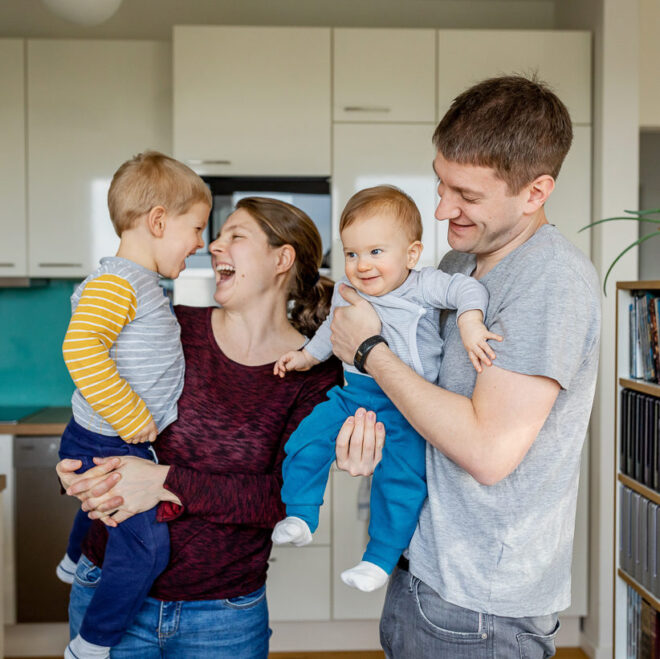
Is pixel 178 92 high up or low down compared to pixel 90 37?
down

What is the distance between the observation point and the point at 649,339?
7.20 ft

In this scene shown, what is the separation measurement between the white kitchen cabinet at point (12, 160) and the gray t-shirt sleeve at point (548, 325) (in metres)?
2.79

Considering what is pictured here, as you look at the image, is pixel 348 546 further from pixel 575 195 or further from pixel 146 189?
pixel 146 189

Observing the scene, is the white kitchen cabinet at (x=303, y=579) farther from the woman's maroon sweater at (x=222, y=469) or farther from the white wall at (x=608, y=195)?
the woman's maroon sweater at (x=222, y=469)

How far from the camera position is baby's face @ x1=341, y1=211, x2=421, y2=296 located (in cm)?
134

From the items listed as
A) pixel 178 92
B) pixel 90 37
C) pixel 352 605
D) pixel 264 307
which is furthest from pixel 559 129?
pixel 90 37

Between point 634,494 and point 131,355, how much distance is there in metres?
1.64

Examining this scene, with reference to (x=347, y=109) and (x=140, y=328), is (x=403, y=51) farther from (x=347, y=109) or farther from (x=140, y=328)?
(x=140, y=328)

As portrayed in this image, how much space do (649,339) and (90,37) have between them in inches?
117

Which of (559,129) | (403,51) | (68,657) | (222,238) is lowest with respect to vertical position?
(68,657)

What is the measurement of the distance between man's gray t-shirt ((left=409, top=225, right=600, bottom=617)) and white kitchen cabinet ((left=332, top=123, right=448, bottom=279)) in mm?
1957

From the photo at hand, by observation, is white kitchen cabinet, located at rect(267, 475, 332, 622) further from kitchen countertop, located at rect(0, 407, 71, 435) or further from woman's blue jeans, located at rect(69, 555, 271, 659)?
woman's blue jeans, located at rect(69, 555, 271, 659)

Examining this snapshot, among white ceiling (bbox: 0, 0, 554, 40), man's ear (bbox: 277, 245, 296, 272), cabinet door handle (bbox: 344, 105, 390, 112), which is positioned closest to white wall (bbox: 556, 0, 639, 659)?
white ceiling (bbox: 0, 0, 554, 40)

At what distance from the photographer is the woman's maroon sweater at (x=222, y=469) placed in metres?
1.38
